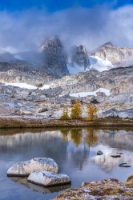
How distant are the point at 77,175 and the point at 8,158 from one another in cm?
1632

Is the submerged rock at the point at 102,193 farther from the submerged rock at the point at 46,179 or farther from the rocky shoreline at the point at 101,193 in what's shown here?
the submerged rock at the point at 46,179

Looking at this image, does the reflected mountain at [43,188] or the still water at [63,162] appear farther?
the reflected mountain at [43,188]

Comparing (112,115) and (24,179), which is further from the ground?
(112,115)

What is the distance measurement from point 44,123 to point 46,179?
301 feet

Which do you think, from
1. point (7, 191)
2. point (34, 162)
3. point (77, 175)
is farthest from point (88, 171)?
point (7, 191)

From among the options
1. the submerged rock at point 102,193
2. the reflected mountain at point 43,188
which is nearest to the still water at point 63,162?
the reflected mountain at point 43,188

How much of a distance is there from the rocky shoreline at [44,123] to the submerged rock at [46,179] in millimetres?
78895

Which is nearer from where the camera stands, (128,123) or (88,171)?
(88,171)

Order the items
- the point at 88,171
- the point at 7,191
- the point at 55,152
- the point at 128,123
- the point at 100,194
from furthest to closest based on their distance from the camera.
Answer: the point at 128,123 → the point at 55,152 → the point at 88,171 → the point at 7,191 → the point at 100,194

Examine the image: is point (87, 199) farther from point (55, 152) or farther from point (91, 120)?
point (91, 120)

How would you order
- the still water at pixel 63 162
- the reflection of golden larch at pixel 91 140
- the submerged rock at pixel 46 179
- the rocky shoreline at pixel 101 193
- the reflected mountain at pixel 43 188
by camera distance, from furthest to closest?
the reflection of golden larch at pixel 91 140
the submerged rock at pixel 46 179
the reflected mountain at pixel 43 188
the still water at pixel 63 162
the rocky shoreline at pixel 101 193

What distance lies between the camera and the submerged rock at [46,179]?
110 feet

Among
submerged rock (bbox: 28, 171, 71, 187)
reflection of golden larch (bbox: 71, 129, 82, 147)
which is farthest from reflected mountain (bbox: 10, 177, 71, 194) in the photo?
reflection of golden larch (bbox: 71, 129, 82, 147)

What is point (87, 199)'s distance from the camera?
2333 centimetres
